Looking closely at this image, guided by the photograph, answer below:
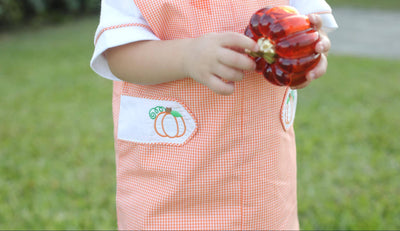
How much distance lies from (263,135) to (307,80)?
0.23m

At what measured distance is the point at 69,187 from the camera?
220 centimetres

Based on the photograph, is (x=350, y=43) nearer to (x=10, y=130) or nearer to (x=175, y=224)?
(x=10, y=130)

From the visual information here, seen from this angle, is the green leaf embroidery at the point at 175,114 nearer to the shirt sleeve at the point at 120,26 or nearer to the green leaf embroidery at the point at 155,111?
the green leaf embroidery at the point at 155,111

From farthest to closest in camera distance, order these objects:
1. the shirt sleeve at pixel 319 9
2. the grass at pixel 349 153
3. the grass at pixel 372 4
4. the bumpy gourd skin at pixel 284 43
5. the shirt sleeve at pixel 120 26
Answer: the grass at pixel 372 4
the grass at pixel 349 153
the shirt sleeve at pixel 319 9
the shirt sleeve at pixel 120 26
the bumpy gourd skin at pixel 284 43

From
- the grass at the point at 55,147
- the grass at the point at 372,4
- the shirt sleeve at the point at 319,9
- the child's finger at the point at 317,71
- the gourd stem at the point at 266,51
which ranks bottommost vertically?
the grass at the point at 372,4

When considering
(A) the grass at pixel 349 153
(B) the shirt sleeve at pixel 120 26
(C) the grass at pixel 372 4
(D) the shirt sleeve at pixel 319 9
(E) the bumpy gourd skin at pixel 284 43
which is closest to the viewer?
(E) the bumpy gourd skin at pixel 284 43

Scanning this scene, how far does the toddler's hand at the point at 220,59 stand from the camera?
728 mm

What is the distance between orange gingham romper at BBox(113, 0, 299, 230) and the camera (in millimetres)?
882

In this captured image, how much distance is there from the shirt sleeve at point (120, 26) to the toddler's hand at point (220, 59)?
13cm

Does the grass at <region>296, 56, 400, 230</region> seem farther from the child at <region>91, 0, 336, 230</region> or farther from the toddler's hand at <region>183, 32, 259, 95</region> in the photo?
the toddler's hand at <region>183, 32, 259, 95</region>

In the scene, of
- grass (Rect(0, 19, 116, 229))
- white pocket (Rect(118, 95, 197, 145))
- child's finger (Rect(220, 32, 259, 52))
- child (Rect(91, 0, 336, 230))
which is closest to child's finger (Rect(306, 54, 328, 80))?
child (Rect(91, 0, 336, 230))

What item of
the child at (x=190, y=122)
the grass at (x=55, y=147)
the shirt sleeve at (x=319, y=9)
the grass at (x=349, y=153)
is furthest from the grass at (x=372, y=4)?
the child at (x=190, y=122)

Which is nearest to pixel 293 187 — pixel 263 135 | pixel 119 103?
pixel 263 135

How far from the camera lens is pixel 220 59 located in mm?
747
